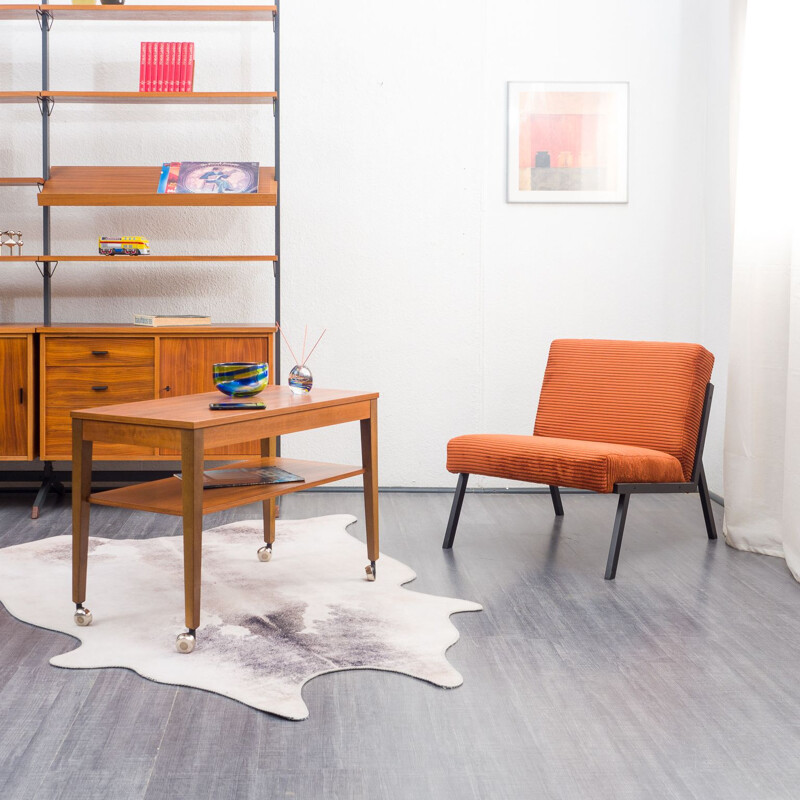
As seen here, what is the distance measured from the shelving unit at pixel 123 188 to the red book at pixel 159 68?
2.1 inches

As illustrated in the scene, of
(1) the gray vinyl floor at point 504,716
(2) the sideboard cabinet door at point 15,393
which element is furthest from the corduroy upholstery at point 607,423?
(2) the sideboard cabinet door at point 15,393

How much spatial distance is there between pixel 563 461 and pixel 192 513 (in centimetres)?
139

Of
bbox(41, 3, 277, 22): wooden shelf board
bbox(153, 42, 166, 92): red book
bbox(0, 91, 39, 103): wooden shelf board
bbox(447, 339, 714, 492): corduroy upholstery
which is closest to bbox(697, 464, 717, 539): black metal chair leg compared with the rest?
bbox(447, 339, 714, 492): corduroy upholstery

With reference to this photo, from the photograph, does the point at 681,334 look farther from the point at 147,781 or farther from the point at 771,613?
the point at 147,781

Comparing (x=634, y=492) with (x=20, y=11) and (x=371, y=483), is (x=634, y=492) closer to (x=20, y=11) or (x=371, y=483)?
(x=371, y=483)

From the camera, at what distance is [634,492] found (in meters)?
3.16

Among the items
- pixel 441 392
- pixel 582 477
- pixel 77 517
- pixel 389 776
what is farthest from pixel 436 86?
pixel 389 776

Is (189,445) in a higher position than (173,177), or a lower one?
lower

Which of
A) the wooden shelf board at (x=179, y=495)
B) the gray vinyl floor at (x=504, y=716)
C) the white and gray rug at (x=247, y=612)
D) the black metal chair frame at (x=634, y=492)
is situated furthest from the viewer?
the black metal chair frame at (x=634, y=492)

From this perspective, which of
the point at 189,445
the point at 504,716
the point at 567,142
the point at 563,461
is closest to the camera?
the point at 504,716

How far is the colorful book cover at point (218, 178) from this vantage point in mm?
4043

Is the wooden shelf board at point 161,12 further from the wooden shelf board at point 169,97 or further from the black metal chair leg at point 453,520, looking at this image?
the black metal chair leg at point 453,520

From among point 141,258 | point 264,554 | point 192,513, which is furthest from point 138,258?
point 192,513

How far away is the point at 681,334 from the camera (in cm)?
459
